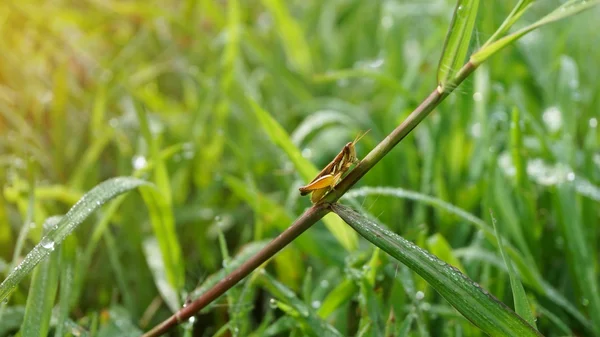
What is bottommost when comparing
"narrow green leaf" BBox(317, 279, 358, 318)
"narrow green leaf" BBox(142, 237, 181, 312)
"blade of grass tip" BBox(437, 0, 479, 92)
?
"narrow green leaf" BBox(317, 279, 358, 318)

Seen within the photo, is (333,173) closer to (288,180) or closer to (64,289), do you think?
(64,289)

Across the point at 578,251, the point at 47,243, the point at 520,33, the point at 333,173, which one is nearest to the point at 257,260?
the point at 333,173

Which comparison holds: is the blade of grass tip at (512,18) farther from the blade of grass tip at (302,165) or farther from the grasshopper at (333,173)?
the blade of grass tip at (302,165)

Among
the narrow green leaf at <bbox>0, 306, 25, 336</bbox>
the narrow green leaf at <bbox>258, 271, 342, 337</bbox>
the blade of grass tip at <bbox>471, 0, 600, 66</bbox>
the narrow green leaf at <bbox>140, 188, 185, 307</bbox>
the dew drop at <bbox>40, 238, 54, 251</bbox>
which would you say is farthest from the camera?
the narrow green leaf at <bbox>140, 188, 185, 307</bbox>

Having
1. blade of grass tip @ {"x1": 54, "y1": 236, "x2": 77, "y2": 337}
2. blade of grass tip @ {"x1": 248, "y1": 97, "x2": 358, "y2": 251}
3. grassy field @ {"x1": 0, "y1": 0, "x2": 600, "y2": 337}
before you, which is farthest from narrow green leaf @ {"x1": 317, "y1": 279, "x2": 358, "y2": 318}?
blade of grass tip @ {"x1": 54, "y1": 236, "x2": 77, "y2": 337}

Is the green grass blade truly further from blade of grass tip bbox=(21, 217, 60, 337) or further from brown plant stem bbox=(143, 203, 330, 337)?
blade of grass tip bbox=(21, 217, 60, 337)

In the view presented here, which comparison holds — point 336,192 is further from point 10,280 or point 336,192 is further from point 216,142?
point 216,142

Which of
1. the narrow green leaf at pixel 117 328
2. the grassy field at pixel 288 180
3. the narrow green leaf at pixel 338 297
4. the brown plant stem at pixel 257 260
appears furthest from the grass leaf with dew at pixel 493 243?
the narrow green leaf at pixel 117 328

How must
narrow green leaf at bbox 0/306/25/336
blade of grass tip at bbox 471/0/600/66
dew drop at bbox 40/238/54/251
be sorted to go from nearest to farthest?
1. blade of grass tip at bbox 471/0/600/66
2. dew drop at bbox 40/238/54/251
3. narrow green leaf at bbox 0/306/25/336
